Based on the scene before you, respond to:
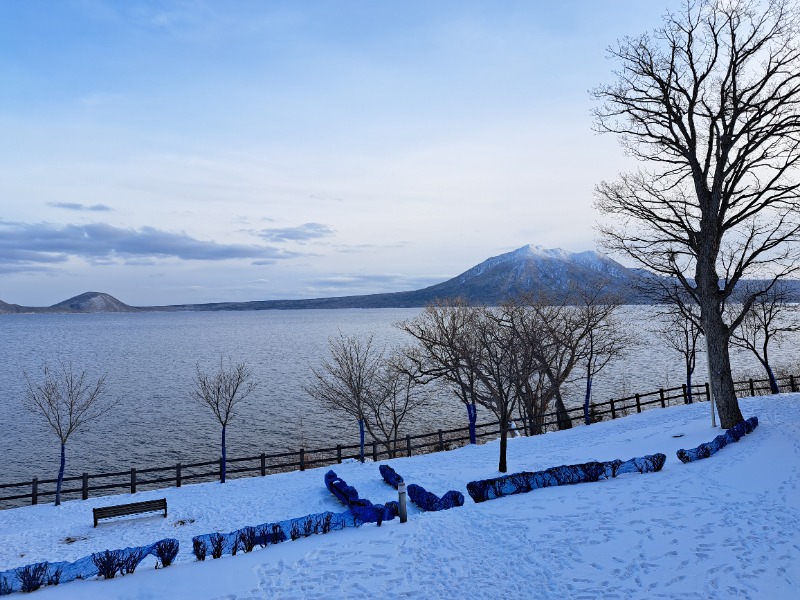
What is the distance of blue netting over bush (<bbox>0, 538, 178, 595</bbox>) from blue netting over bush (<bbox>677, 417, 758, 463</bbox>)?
44.2ft

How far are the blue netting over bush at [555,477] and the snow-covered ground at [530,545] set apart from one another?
32 cm

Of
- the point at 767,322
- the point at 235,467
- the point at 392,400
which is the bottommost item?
the point at 235,467

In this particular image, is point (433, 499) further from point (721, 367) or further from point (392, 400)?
point (392, 400)

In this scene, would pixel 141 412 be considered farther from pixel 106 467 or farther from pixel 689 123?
pixel 689 123

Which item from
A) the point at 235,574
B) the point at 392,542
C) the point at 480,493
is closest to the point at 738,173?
the point at 480,493

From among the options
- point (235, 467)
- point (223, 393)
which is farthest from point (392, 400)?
point (223, 393)

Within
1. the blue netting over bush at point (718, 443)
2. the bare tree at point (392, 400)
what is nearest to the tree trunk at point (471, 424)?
the bare tree at point (392, 400)

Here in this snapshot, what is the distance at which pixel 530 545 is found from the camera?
960 centimetres

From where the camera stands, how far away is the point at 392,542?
9945mm

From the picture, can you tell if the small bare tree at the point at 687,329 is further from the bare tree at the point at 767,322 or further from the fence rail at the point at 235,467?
the fence rail at the point at 235,467

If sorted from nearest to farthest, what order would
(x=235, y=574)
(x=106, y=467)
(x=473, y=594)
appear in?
(x=473, y=594)
(x=235, y=574)
(x=106, y=467)

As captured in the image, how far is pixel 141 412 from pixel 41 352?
71.5m

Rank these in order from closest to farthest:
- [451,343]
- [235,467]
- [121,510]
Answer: [121,510] < [235,467] < [451,343]

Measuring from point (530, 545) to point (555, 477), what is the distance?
4.04 meters
